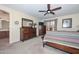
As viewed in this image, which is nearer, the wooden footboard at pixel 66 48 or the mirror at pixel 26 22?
the wooden footboard at pixel 66 48

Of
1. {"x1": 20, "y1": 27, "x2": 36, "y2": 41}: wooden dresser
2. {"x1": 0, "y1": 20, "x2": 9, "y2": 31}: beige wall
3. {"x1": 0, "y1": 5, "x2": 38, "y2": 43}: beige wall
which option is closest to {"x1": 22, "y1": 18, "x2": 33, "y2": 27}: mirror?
{"x1": 0, "y1": 5, "x2": 38, "y2": 43}: beige wall

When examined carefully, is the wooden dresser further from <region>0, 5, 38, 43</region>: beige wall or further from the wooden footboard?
the wooden footboard

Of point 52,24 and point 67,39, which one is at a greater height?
point 52,24

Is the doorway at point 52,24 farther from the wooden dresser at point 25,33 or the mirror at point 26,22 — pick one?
the wooden dresser at point 25,33

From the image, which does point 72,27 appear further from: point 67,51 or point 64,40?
point 67,51

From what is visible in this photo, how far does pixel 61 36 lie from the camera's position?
106 inches

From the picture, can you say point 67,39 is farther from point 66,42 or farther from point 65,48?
point 65,48

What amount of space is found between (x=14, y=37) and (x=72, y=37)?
2983mm

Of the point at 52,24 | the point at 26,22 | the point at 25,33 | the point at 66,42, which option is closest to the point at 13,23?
the point at 25,33

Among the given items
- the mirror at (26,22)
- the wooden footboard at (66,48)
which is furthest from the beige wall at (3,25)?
the wooden footboard at (66,48)

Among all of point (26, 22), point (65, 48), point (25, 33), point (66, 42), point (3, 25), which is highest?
point (26, 22)

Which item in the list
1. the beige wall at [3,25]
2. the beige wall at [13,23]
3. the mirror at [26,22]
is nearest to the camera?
the beige wall at [13,23]

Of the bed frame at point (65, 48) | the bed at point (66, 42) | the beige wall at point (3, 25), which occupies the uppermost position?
the beige wall at point (3, 25)

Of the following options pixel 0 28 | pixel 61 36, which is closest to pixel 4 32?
pixel 0 28
